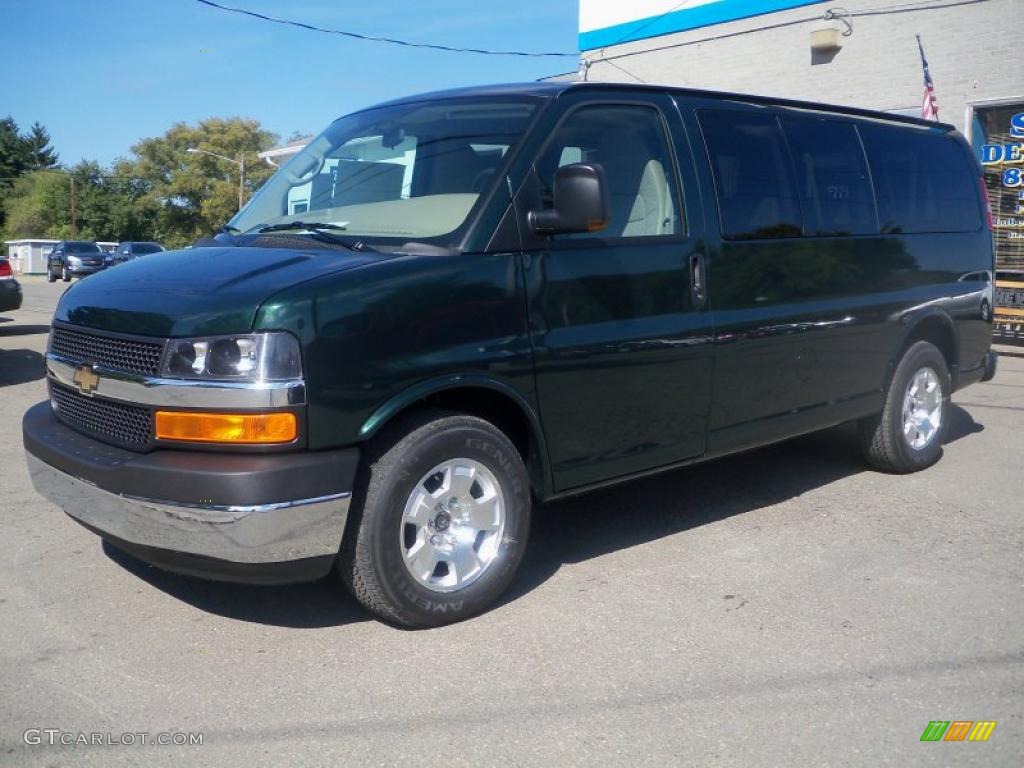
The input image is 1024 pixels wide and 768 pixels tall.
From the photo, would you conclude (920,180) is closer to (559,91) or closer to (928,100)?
(559,91)

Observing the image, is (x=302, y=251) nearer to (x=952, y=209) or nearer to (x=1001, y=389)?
(x=952, y=209)

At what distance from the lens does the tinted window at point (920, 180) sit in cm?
605

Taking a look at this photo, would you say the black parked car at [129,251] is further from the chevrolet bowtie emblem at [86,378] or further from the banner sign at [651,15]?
the chevrolet bowtie emblem at [86,378]

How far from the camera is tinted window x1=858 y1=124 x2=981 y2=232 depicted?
19.8 ft

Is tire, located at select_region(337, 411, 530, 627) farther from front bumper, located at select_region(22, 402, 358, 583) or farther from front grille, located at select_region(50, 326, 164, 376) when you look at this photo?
front grille, located at select_region(50, 326, 164, 376)

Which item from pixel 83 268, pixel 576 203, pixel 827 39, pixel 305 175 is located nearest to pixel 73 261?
pixel 83 268

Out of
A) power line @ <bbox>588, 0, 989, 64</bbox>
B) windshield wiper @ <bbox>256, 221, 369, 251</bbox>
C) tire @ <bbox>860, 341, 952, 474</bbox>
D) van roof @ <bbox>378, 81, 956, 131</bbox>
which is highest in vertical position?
power line @ <bbox>588, 0, 989, 64</bbox>

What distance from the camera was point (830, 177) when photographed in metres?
5.65

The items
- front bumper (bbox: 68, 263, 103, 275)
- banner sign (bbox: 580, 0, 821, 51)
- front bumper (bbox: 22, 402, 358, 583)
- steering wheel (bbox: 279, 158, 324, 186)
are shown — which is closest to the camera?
front bumper (bbox: 22, 402, 358, 583)

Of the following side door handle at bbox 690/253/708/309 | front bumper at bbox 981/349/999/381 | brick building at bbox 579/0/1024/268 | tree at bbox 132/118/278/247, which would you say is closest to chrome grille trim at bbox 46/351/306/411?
side door handle at bbox 690/253/708/309

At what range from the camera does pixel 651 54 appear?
63.8 ft

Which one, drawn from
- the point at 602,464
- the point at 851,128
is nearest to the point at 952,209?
the point at 851,128

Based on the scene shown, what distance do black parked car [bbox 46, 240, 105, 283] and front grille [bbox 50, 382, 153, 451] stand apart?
129 ft

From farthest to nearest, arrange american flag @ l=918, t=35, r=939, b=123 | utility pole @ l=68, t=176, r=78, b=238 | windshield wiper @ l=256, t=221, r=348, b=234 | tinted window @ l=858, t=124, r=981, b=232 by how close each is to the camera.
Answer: utility pole @ l=68, t=176, r=78, b=238 < american flag @ l=918, t=35, r=939, b=123 < tinted window @ l=858, t=124, r=981, b=232 < windshield wiper @ l=256, t=221, r=348, b=234
